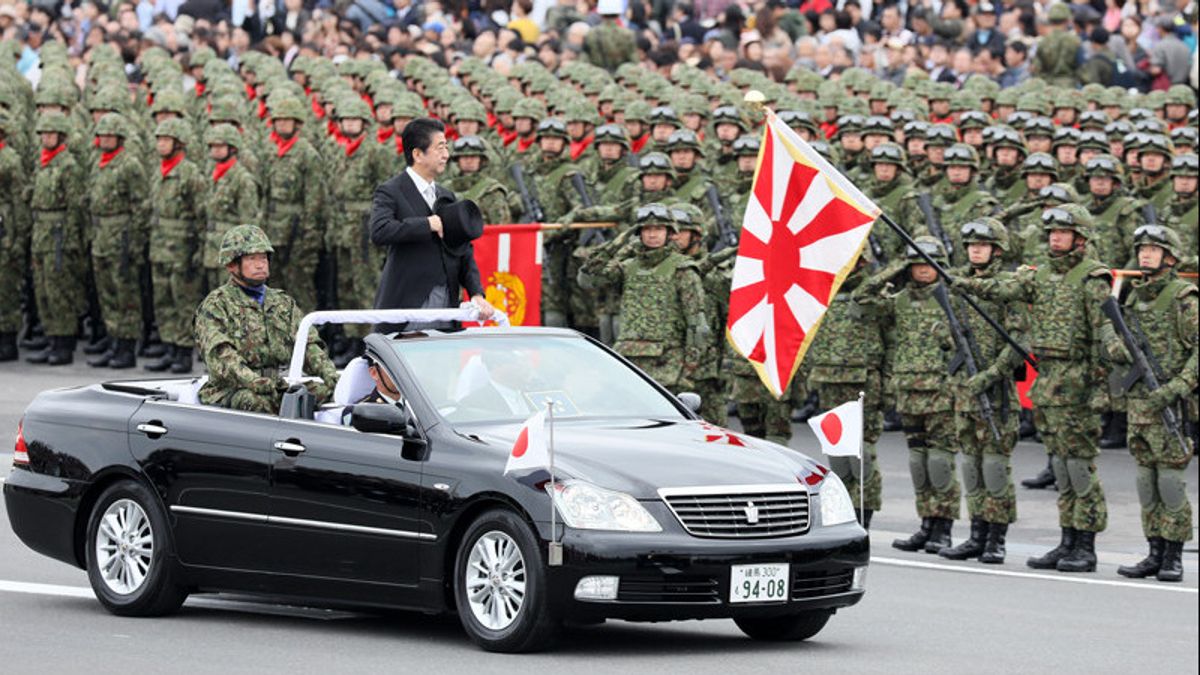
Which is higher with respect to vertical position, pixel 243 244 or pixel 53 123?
pixel 53 123

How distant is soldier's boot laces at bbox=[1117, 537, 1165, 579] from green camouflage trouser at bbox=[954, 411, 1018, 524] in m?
0.84

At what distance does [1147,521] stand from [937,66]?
566 inches

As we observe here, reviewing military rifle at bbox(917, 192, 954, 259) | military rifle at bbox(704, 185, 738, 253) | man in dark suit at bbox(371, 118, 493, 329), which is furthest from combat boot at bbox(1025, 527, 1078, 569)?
military rifle at bbox(704, 185, 738, 253)

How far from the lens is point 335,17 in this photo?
1383 inches

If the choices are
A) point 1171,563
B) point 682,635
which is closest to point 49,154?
point 1171,563

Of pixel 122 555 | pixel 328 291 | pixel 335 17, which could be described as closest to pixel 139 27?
pixel 335 17

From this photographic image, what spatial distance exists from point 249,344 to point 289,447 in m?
1.33

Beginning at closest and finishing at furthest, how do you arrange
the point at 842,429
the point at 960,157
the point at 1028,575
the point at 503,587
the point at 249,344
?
the point at 503,587 < the point at 249,344 < the point at 842,429 < the point at 1028,575 < the point at 960,157

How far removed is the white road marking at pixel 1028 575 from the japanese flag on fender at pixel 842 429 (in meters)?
2.35

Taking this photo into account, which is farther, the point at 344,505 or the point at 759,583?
the point at 344,505

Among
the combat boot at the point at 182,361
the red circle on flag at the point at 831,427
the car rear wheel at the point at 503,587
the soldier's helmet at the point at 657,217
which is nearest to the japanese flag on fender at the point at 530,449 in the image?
the car rear wheel at the point at 503,587

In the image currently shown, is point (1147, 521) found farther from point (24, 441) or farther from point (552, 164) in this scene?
point (552, 164)

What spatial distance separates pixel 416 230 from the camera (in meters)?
15.3

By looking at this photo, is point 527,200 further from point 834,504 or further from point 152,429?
point 834,504
